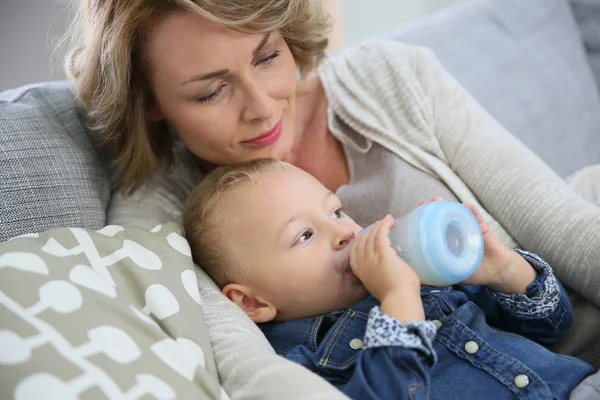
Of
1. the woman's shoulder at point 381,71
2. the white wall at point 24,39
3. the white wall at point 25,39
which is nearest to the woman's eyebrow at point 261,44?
the woman's shoulder at point 381,71

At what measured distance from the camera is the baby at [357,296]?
3.71 ft

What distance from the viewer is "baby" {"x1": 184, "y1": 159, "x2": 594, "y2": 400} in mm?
1130

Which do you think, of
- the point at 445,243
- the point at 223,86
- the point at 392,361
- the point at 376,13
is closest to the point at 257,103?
the point at 223,86

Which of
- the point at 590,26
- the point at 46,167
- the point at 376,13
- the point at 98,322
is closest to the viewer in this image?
the point at 98,322

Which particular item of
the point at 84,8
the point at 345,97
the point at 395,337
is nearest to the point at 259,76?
the point at 345,97

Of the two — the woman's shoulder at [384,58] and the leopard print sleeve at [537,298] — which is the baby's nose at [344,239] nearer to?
the leopard print sleeve at [537,298]

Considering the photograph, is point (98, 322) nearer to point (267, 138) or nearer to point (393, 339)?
point (393, 339)

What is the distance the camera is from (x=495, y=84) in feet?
6.98

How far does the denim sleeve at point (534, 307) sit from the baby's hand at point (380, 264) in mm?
312

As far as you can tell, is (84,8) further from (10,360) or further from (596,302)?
(596,302)

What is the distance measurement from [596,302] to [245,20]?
3.37 ft

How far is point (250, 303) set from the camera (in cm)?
138

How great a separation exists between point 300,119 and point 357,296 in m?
0.64

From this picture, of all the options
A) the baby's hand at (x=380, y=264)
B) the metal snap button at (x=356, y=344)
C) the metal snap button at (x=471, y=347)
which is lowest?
the metal snap button at (x=356, y=344)
